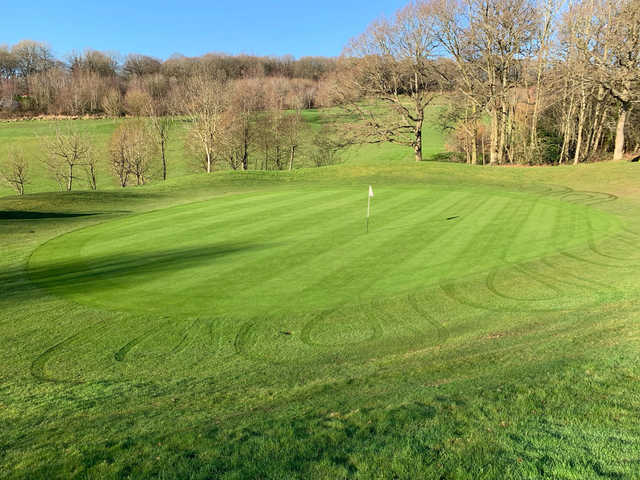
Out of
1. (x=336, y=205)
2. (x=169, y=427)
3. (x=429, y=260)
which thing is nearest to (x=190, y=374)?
(x=169, y=427)

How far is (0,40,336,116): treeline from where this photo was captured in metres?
92.5

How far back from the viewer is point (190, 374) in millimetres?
7027

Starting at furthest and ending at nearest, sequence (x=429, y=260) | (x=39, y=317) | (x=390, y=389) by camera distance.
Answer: (x=429, y=260)
(x=39, y=317)
(x=390, y=389)

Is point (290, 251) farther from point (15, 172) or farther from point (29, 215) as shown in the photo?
point (15, 172)

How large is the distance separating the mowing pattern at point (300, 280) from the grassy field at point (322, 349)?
72 millimetres

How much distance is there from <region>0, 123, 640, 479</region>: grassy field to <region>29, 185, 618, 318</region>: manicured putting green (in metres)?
0.10

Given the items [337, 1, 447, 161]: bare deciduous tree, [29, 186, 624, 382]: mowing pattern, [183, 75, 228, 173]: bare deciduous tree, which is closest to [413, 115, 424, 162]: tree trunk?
[337, 1, 447, 161]: bare deciduous tree

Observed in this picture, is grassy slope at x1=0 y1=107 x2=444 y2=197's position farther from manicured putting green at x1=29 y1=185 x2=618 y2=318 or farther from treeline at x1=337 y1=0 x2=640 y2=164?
manicured putting green at x1=29 y1=185 x2=618 y2=318

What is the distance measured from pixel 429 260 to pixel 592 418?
8128mm

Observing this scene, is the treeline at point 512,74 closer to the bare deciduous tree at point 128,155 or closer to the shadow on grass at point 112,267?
the bare deciduous tree at point 128,155

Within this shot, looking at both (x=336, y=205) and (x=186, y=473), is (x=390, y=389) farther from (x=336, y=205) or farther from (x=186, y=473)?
(x=336, y=205)

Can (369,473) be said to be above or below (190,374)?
above

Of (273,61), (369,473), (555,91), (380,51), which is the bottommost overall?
(369,473)

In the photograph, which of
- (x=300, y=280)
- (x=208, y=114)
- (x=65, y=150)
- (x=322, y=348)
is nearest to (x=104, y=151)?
(x=65, y=150)
